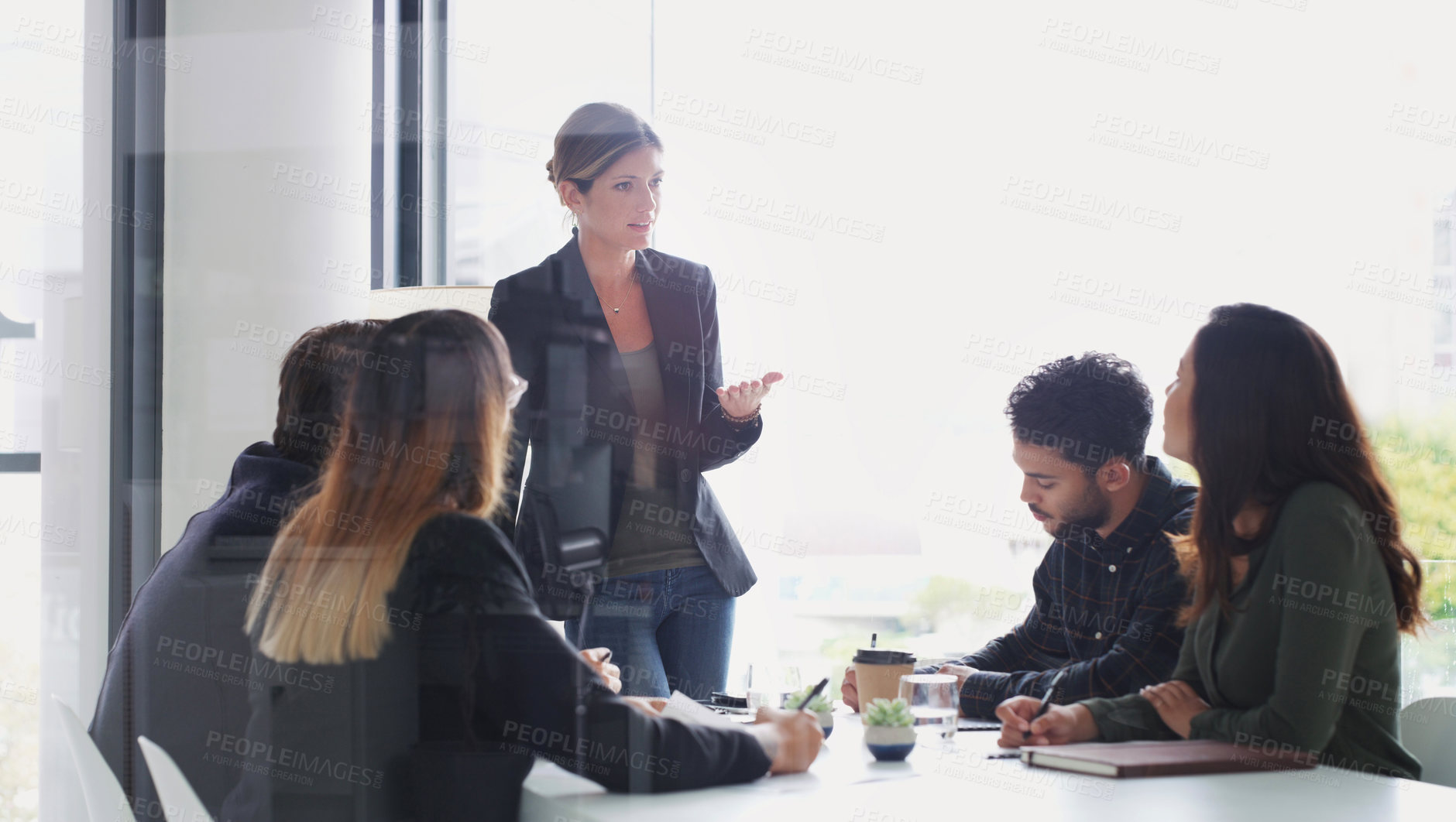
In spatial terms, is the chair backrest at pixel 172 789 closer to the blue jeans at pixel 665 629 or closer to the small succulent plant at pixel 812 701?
the blue jeans at pixel 665 629

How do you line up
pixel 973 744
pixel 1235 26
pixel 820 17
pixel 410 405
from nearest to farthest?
pixel 410 405, pixel 973 744, pixel 820 17, pixel 1235 26

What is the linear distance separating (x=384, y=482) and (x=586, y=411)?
0.30 meters

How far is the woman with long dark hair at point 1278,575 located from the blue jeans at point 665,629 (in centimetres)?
53

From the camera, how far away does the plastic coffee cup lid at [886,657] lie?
1.66 m

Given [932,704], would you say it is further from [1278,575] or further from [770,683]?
[1278,575]

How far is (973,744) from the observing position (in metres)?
1.49

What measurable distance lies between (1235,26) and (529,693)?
2864mm

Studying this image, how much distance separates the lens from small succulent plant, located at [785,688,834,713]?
4.80 ft

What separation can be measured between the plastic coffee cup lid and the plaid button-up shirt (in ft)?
0.62

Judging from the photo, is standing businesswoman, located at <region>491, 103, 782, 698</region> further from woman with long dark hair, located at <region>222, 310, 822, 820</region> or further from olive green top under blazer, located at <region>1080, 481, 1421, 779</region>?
olive green top under blazer, located at <region>1080, 481, 1421, 779</region>

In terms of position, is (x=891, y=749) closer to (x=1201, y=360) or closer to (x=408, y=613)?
(x=408, y=613)

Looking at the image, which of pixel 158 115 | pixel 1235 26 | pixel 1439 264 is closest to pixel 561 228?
pixel 158 115

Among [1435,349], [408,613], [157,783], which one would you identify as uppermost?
[1435,349]

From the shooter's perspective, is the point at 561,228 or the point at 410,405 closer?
the point at 410,405
